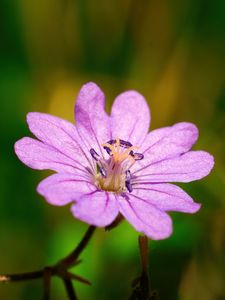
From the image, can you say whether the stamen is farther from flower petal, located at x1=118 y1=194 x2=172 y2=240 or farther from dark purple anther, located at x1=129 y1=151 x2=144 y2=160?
flower petal, located at x1=118 y1=194 x2=172 y2=240

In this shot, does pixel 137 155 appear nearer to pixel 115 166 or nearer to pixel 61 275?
pixel 115 166

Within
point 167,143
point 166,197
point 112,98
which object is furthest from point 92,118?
point 112,98

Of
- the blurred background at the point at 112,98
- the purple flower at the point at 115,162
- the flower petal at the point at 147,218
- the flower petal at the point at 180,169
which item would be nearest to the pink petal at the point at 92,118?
the purple flower at the point at 115,162

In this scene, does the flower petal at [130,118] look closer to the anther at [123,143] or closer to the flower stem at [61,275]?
the anther at [123,143]

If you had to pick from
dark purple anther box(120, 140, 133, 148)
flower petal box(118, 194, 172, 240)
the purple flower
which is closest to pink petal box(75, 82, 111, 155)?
the purple flower

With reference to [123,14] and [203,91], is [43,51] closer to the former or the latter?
[123,14]

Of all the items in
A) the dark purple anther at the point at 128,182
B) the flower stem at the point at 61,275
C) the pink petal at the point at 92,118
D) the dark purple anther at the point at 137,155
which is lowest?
the flower stem at the point at 61,275

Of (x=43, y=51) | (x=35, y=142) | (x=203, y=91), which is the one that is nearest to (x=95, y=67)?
(x=43, y=51)
